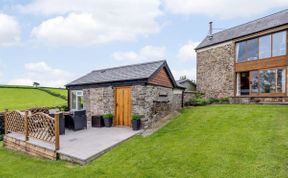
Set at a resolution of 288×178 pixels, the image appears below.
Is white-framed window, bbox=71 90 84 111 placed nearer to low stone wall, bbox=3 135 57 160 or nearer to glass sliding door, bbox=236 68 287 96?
low stone wall, bbox=3 135 57 160

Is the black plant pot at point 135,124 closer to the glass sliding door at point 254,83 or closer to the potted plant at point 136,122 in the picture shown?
the potted plant at point 136,122

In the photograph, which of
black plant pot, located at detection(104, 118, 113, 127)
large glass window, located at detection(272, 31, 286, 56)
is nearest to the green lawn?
black plant pot, located at detection(104, 118, 113, 127)

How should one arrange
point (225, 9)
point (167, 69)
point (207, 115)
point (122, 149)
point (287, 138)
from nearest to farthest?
point (287, 138) < point (122, 149) < point (207, 115) < point (167, 69) < point (225, 9)

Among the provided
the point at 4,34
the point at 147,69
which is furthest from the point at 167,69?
the point at 4,34

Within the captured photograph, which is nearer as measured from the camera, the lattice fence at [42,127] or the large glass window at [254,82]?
the lattice fence at [42,127]

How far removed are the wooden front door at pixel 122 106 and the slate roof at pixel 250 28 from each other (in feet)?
37.2

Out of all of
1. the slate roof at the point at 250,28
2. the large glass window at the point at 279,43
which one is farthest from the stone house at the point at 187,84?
the large glass window at the point at 279,43

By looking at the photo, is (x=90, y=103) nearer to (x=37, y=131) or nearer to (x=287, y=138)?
(x=37, y=131)

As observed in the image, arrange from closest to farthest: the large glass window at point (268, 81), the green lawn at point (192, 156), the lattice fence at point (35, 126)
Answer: the green lawn at point (192, 156)
the lattice fence at point (35, 126)
the large glass window at point (268, 81)

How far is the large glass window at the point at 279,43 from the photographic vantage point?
45.5 feet

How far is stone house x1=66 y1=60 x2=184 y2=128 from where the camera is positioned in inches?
400

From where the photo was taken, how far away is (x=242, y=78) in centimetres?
1662

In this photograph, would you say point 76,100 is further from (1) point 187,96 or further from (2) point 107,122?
(1) point 187,96

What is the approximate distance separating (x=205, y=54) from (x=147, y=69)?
10.0 meters
